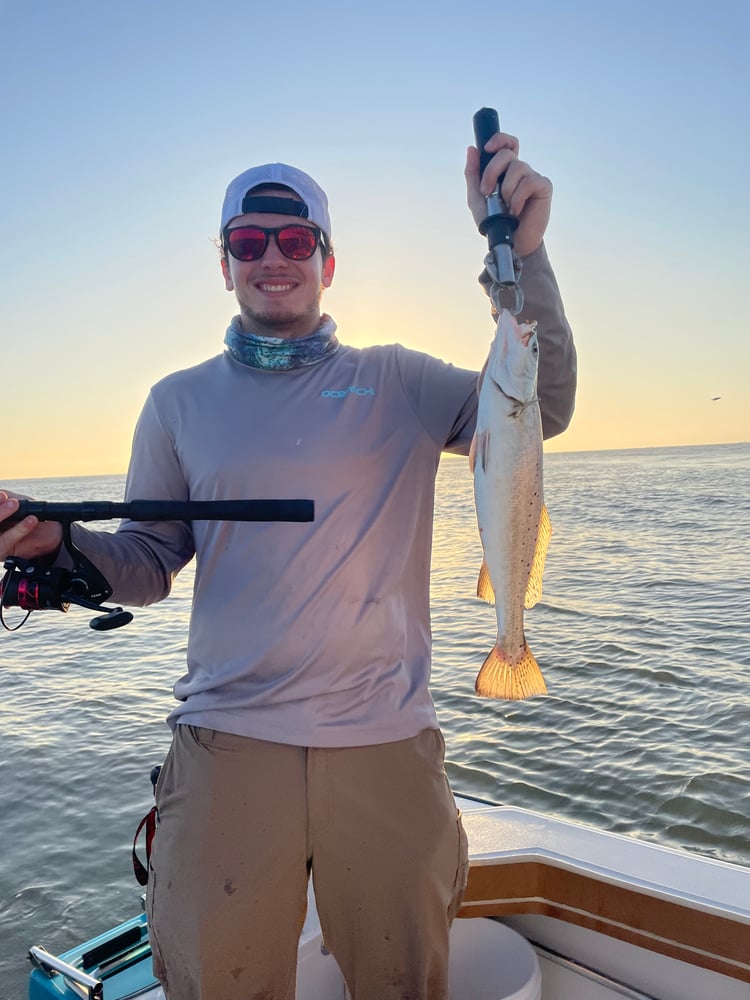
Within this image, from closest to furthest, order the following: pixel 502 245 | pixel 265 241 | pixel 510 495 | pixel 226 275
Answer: pixel 502 245 < pixel 510 495 < pixel 265 241 < pixel 226 275

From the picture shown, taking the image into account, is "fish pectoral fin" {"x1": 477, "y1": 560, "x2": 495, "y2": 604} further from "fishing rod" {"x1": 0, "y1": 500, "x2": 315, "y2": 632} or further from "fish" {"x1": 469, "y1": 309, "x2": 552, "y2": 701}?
"fishing rod" {"x1": 0, "y1": 500, "x2": 315, "y2": 632}

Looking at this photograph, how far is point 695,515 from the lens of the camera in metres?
30.7

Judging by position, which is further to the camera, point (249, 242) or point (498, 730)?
point (498, 730)

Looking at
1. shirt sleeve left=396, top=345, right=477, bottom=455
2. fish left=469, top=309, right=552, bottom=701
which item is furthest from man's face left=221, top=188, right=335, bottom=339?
fish left=469, top=309, right=552, bottom=701

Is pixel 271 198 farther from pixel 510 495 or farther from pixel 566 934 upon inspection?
pixel 566 934

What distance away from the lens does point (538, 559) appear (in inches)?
102

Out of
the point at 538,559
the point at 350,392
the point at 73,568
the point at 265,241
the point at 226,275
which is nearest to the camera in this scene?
the point at 538,559

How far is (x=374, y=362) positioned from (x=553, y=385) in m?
0.73

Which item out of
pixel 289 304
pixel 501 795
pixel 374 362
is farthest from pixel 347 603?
pixel 501 795

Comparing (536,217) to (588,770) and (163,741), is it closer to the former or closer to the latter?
(588,770)

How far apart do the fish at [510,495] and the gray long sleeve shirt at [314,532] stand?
27 cm

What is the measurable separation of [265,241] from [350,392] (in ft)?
2.22

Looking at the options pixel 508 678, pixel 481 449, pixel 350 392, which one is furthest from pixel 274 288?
pixel 508 678

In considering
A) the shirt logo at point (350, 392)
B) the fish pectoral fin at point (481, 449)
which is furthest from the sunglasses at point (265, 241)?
the fish pectoral fin at point (481, 449)
